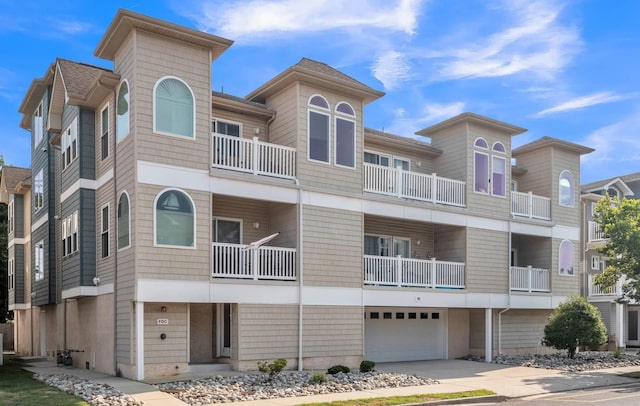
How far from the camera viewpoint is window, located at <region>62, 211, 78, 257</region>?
1981cm

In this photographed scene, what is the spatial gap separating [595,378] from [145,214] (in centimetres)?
1429

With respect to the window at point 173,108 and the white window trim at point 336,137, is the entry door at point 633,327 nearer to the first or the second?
the white window trim at point 336,137

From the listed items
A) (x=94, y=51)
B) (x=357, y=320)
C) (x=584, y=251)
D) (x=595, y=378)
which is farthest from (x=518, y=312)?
(x=94, y=51)

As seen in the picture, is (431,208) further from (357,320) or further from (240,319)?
(240,319)

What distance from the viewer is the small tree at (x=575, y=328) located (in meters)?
22.5

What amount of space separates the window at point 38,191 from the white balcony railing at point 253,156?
10927 millimetres

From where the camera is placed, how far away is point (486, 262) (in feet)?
77.9

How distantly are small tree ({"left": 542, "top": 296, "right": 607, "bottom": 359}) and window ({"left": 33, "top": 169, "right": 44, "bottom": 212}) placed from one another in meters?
20.8

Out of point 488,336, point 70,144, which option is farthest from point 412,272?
point 70,144

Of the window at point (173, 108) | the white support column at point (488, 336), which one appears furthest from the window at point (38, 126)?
the white support column at point (488, 336)

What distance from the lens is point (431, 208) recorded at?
22.1 meters

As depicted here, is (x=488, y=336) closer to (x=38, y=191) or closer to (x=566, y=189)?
(x=566, y=189)

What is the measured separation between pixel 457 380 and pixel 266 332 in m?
5.70

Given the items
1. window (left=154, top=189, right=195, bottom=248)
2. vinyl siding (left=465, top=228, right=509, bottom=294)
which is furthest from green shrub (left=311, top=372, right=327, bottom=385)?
vinyl siding (left=465, top=228, right=509, bottom=294)
